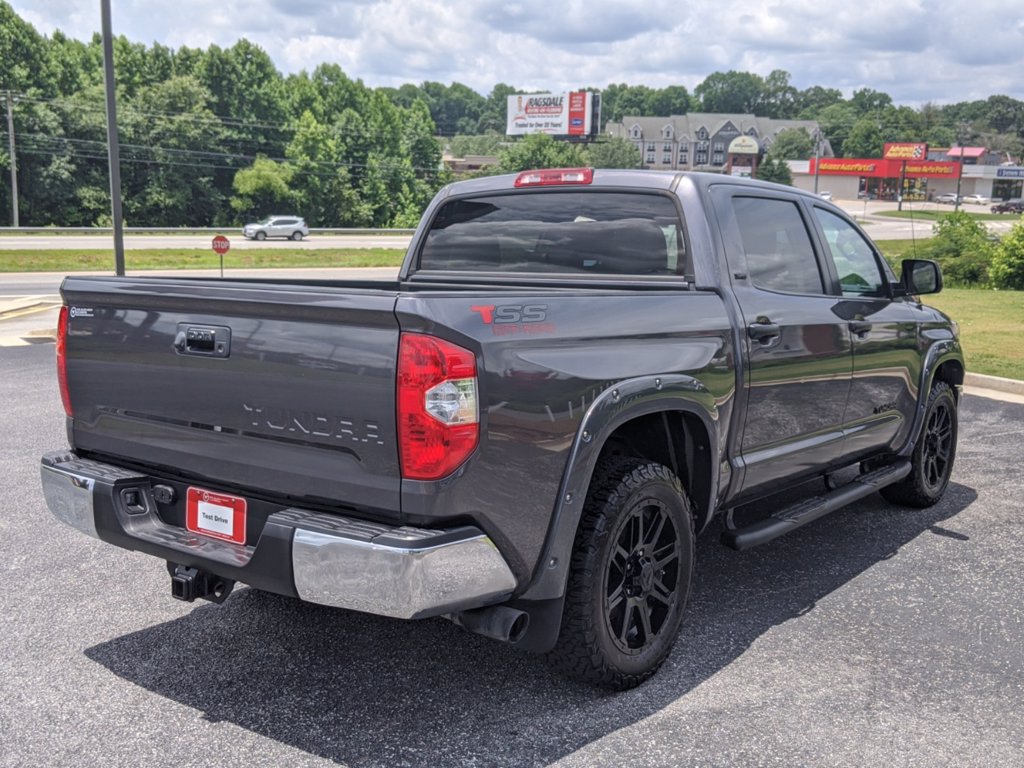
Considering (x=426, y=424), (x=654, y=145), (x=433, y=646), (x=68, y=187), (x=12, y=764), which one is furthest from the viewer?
(x=654, y=145)

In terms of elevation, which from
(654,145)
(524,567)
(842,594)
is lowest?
(842,594)

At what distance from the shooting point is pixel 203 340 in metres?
3.11

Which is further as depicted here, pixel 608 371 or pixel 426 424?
pixel 608 371

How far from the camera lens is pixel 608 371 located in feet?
10.7

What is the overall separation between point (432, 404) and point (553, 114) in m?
124

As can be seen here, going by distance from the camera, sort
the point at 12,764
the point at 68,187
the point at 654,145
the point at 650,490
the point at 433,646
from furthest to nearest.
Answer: the point at 654,145, the point at 68,187, the point at 433,646, the point at 650,490, the point at 12,764

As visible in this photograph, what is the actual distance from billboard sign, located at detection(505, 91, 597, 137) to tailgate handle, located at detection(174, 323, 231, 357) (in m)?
121

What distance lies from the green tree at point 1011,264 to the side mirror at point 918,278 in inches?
698

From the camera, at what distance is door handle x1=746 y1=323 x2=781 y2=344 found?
4062mm

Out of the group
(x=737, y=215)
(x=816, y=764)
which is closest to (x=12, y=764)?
(x=816, y=764)

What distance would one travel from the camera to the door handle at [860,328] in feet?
15.9

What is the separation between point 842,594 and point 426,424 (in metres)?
2.73

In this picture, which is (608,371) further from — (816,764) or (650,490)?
(816,764)

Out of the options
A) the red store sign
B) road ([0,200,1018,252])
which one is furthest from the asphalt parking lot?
the red store sign
